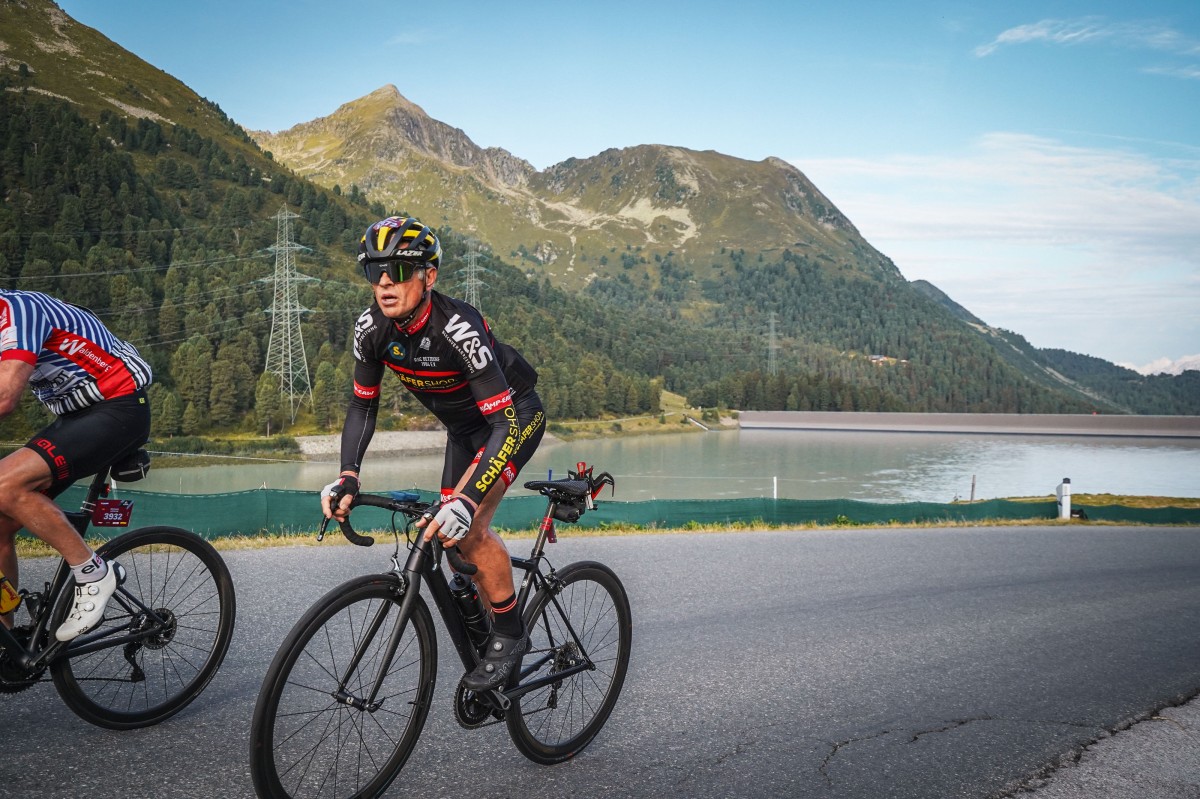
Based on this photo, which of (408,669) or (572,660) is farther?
(572,660)

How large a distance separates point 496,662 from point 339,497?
100cm

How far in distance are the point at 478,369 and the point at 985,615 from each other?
6.09 m

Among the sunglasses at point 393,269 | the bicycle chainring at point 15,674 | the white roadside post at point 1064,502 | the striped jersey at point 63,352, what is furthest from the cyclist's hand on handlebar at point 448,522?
the white roadside post at point 1064,502

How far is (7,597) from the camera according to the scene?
3.93m

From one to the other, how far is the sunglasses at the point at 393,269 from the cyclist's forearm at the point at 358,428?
1.88 feet

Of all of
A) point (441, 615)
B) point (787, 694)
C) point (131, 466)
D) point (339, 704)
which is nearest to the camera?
point (339, 704)

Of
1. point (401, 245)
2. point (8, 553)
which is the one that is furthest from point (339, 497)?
point (8, 553)

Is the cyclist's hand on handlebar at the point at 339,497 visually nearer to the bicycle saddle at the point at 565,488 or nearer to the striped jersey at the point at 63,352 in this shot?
the bicycle saddle at the point at 565,488

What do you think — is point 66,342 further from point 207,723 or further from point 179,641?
point 207,723

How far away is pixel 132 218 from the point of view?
14650 cm

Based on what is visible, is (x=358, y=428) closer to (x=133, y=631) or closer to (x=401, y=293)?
(x=401, y=293)

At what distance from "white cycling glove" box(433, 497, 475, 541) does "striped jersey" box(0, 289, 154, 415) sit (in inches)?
71.4

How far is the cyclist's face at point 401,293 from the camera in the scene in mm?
3787

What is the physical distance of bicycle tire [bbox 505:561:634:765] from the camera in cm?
421
